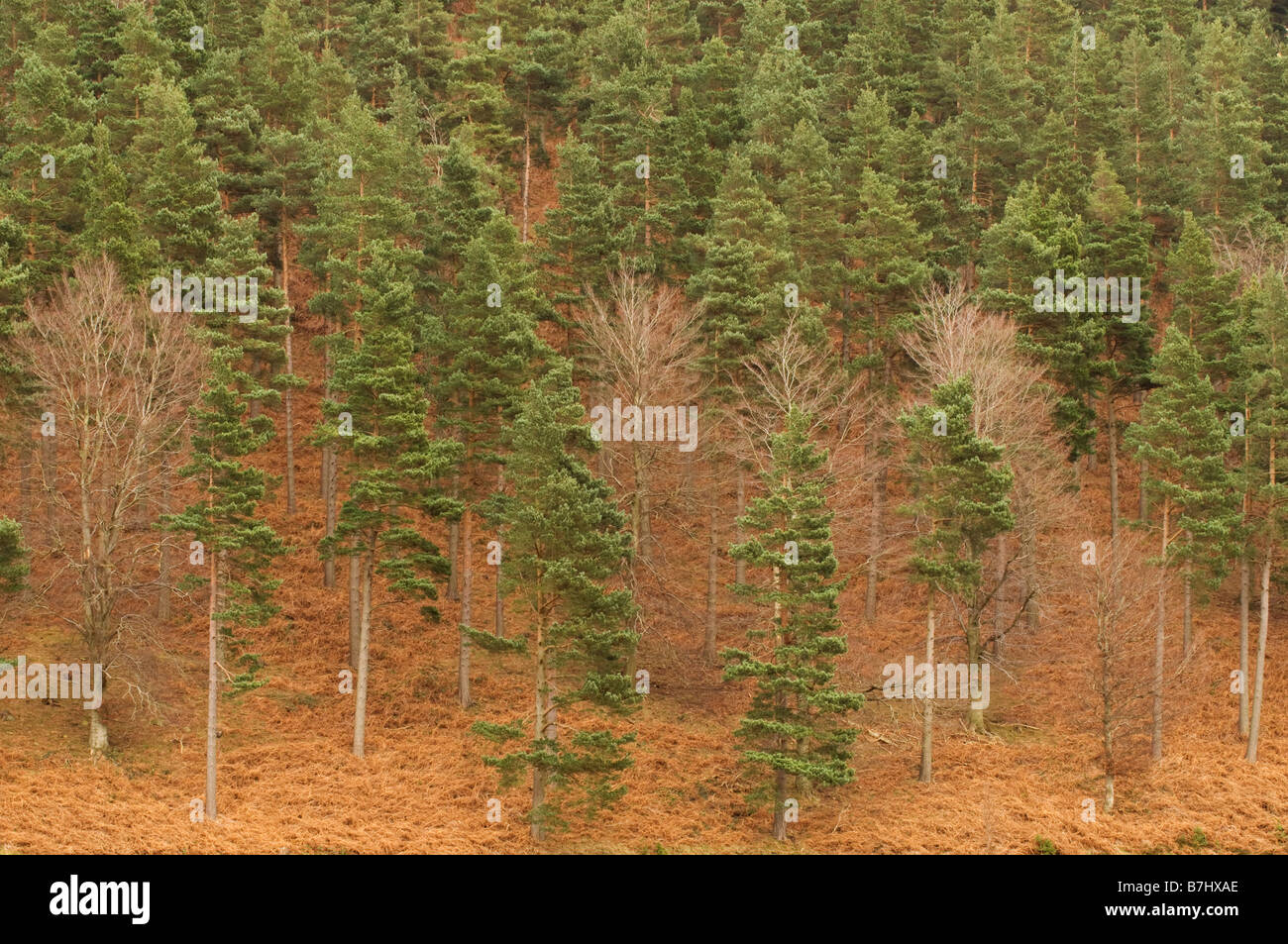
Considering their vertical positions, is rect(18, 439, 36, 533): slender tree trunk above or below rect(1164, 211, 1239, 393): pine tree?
below

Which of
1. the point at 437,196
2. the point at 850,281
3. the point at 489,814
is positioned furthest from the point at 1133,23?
the point at 489,814

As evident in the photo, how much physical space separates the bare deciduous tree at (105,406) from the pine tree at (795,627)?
16.8 metres

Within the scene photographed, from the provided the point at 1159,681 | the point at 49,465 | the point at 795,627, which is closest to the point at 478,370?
the point at 795,627

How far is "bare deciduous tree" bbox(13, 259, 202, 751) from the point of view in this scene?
3222cm

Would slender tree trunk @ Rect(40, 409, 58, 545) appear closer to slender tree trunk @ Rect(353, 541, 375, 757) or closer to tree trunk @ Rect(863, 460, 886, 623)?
slender tree trunk @ Rect(353, 541, 375, 757)

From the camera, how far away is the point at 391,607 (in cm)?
4156

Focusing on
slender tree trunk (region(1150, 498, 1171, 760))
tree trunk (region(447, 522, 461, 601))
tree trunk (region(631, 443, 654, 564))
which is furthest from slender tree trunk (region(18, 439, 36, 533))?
slender tree trunk (region(1150, 498, 1171, 760))

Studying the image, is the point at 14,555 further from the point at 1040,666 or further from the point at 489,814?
the point at 1040,666

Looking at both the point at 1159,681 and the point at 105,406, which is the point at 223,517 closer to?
the point at 105,406

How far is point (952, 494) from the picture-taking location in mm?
34562

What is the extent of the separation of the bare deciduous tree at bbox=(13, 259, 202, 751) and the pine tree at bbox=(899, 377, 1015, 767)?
847 inches

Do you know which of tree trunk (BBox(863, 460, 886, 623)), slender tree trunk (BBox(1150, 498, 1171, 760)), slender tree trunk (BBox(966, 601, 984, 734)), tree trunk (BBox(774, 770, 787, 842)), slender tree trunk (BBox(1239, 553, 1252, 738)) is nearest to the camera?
tree trunk (BBox(774, 770, 787, 842))

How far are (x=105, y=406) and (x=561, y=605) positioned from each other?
547 inches

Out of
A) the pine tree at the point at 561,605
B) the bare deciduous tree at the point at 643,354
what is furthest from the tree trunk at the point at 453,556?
the pine tree at the point at 561,605
